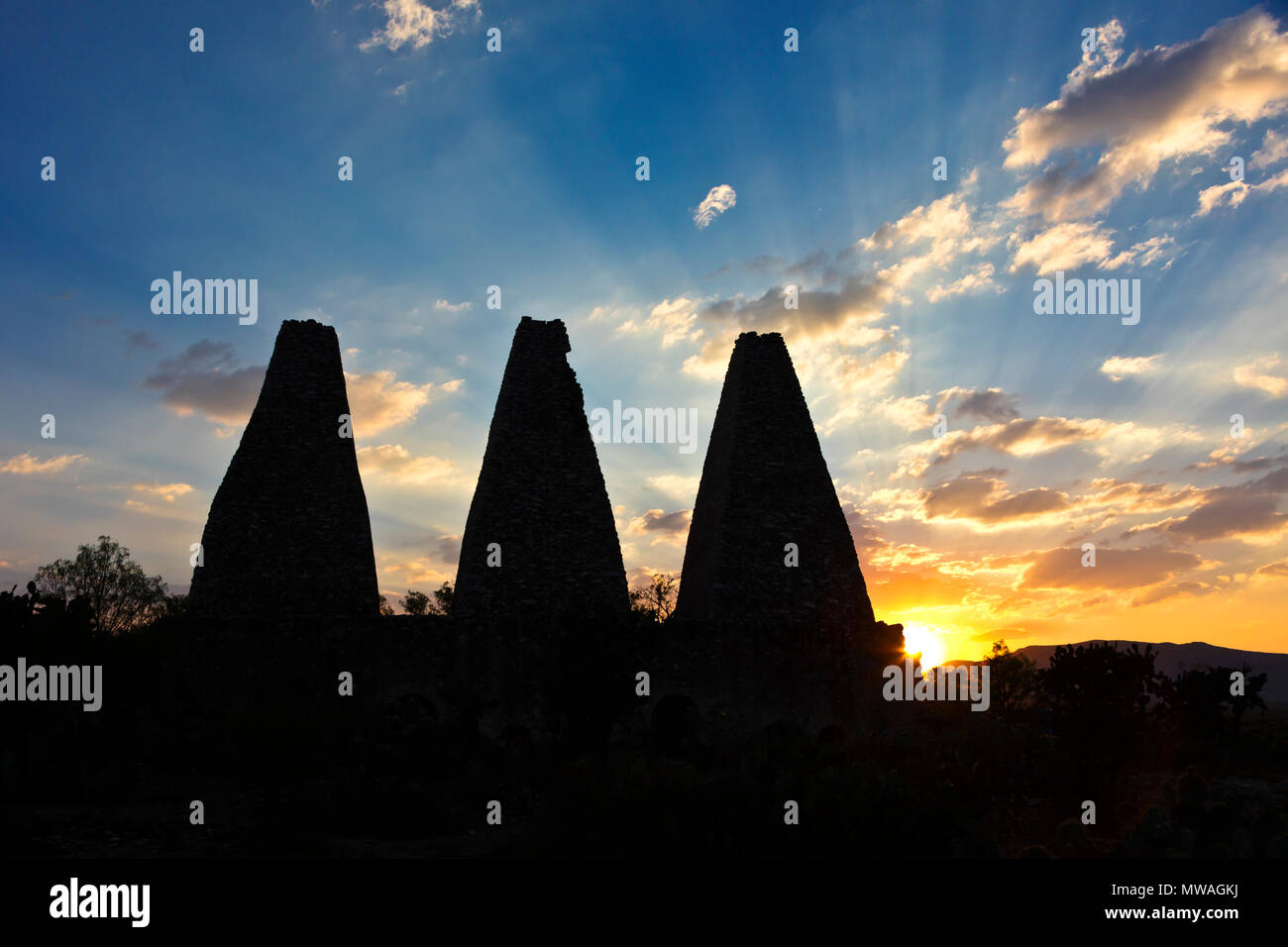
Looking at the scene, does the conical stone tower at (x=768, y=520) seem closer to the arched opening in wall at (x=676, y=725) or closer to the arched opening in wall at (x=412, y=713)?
the arched opening in wall at (x=676, y=725)

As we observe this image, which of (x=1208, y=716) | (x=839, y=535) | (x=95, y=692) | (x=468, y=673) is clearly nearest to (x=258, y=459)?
(x=95, y=692)

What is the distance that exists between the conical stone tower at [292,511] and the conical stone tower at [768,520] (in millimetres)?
9758

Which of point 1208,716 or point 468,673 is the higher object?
point 468,673

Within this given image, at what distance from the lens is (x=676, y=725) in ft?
69.6

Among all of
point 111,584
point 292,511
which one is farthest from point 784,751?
point 111,584

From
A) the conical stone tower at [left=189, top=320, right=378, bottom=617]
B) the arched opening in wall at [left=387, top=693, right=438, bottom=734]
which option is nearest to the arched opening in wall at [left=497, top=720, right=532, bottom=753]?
the arched opening in wall at [left=387, top=693, right=438, bottom=734]

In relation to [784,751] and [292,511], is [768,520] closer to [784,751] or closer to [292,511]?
[784,751]

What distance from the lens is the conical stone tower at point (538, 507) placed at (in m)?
22.2


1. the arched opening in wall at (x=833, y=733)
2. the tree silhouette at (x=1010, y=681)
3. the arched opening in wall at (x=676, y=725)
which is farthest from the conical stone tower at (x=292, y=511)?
the tree silhouette at (x=1010, y=681)

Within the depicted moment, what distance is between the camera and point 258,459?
2355 cm

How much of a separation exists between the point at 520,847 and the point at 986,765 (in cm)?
763

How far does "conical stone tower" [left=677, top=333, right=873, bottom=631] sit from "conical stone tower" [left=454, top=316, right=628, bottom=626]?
3022mm
